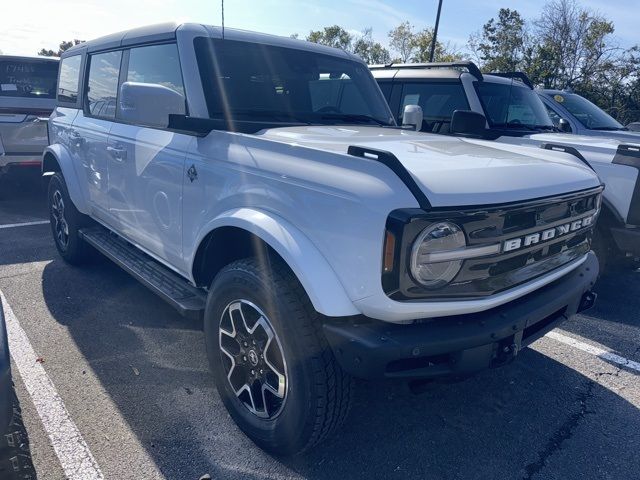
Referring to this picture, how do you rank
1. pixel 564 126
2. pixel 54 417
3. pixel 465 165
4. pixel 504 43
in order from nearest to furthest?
1. pixel 465 165
2. pixel 54 417
3. pixel 564 126
4. pixel 504 43

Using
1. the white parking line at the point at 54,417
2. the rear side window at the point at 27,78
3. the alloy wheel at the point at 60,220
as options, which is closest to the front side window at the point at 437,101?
the alloy wheel at the point at 60,220

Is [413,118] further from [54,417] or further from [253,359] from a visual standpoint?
[54,417]

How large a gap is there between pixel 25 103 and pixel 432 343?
7659 millimetres

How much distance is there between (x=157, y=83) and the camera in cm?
347

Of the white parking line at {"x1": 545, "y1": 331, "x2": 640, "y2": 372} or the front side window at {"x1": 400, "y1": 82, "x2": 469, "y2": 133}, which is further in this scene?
the front side window at {"x1": 400, "y1": 82, "x2": 469, "y2": 133}

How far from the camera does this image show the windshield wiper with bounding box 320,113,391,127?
3542mm

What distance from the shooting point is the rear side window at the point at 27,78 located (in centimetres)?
746

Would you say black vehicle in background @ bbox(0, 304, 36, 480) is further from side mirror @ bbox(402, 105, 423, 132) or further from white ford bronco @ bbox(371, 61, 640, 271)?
white ford bronco @ bbox(371, 61, 640, 271)

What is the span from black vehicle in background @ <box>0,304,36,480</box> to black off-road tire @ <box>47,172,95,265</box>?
122 inches

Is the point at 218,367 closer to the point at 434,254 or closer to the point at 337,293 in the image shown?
the point at 337,293

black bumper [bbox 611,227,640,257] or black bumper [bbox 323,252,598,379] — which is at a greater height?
black bumper [bbox 323,252,598,379]

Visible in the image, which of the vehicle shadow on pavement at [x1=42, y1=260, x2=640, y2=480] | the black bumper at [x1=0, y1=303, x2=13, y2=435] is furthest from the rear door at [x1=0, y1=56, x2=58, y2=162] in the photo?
the black bumper at [x1=0, y1=303, x2=13, y2=435]

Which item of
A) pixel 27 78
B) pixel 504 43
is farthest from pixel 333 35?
pixel 27 78

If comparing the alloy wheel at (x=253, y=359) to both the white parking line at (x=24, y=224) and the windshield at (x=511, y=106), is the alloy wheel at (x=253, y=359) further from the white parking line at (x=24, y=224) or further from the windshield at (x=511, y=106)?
the white parking line at (x=24, y=224)
